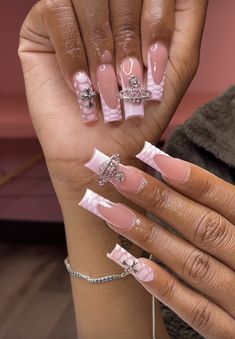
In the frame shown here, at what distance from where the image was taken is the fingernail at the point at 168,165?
0.52 meters

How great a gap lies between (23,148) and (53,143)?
5.69ft

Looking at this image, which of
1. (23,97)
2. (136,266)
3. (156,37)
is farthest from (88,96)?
(23,97)

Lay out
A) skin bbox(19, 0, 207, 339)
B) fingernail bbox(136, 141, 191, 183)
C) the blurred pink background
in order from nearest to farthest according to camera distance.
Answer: fingernail bbox(136, 141, 191, 183) → skin bbox(19, 0, 207, 339) → the blurred pink background

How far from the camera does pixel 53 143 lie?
65 centimetres

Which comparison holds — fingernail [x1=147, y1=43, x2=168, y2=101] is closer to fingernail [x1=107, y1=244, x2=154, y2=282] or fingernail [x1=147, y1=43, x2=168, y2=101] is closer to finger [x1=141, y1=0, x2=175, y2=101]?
finger [x1=141, y1=0, x2=175, y2=101]

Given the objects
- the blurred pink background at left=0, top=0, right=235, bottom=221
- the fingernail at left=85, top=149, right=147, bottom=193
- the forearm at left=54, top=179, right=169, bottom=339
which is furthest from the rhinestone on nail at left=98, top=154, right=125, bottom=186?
the blurred pink background at left=0, top=0, right=235, bottom=221

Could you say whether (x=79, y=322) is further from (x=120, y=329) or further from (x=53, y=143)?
(x=53, y=143)

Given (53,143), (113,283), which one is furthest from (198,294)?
(53,143)

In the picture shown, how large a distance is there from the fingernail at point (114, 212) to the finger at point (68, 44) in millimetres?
126

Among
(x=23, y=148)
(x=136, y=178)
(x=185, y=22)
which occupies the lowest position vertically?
(x=23, y=148)

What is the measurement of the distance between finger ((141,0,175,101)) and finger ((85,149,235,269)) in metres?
0.11

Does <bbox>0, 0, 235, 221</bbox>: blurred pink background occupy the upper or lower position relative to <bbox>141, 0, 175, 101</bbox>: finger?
lower

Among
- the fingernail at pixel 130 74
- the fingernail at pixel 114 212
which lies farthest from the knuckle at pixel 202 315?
the fingernail at pixel 130 74

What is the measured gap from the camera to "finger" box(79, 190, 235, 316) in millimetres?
528
